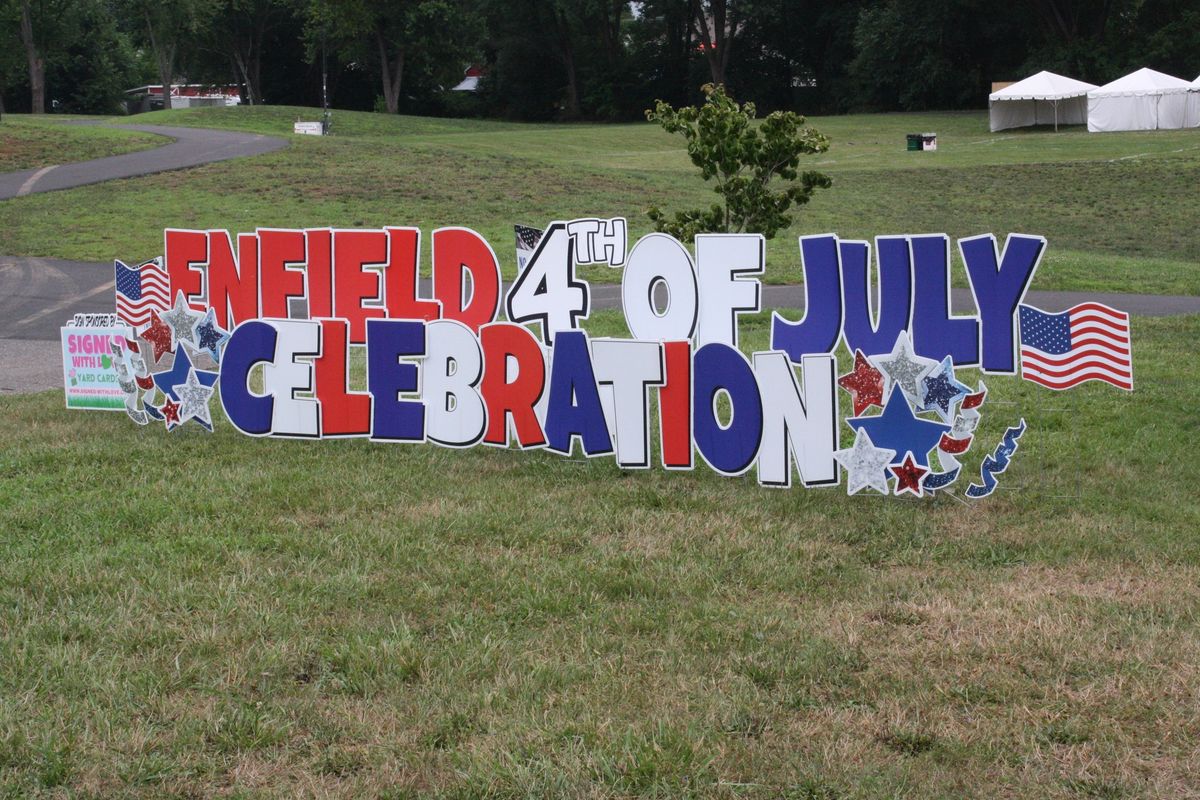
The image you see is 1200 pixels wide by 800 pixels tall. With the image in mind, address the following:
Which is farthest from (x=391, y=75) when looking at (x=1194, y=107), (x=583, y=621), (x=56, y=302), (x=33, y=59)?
(x=583, y=621)

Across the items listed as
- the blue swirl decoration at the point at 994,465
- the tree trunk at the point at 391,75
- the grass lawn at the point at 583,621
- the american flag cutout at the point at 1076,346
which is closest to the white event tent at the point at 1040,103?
the tree trunk at the point at 391,75

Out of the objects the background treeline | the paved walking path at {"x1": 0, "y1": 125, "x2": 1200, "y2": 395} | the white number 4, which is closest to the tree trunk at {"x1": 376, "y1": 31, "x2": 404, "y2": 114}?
the background treeline

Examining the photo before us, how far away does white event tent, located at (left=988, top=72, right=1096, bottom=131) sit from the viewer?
4778 cm

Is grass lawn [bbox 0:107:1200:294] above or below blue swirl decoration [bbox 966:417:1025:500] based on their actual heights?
above

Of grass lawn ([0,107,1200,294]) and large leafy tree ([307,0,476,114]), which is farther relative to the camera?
large leafy tree ([307,0,476,114])

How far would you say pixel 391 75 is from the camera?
70.2 metres

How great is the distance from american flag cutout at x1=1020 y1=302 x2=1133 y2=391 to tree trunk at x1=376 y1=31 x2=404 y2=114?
212 ft

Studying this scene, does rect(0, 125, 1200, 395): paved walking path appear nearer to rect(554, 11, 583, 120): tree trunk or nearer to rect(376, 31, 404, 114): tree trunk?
rect(376, 31, 404, 114): tree trunk

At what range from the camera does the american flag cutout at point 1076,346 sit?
681 cm

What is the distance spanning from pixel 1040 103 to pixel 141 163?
115ft

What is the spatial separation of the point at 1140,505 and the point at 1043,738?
10.1ft

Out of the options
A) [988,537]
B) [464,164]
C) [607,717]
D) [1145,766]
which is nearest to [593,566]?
[607,717]

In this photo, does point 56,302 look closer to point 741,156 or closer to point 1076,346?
point 741,156

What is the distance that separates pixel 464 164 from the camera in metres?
29.6
